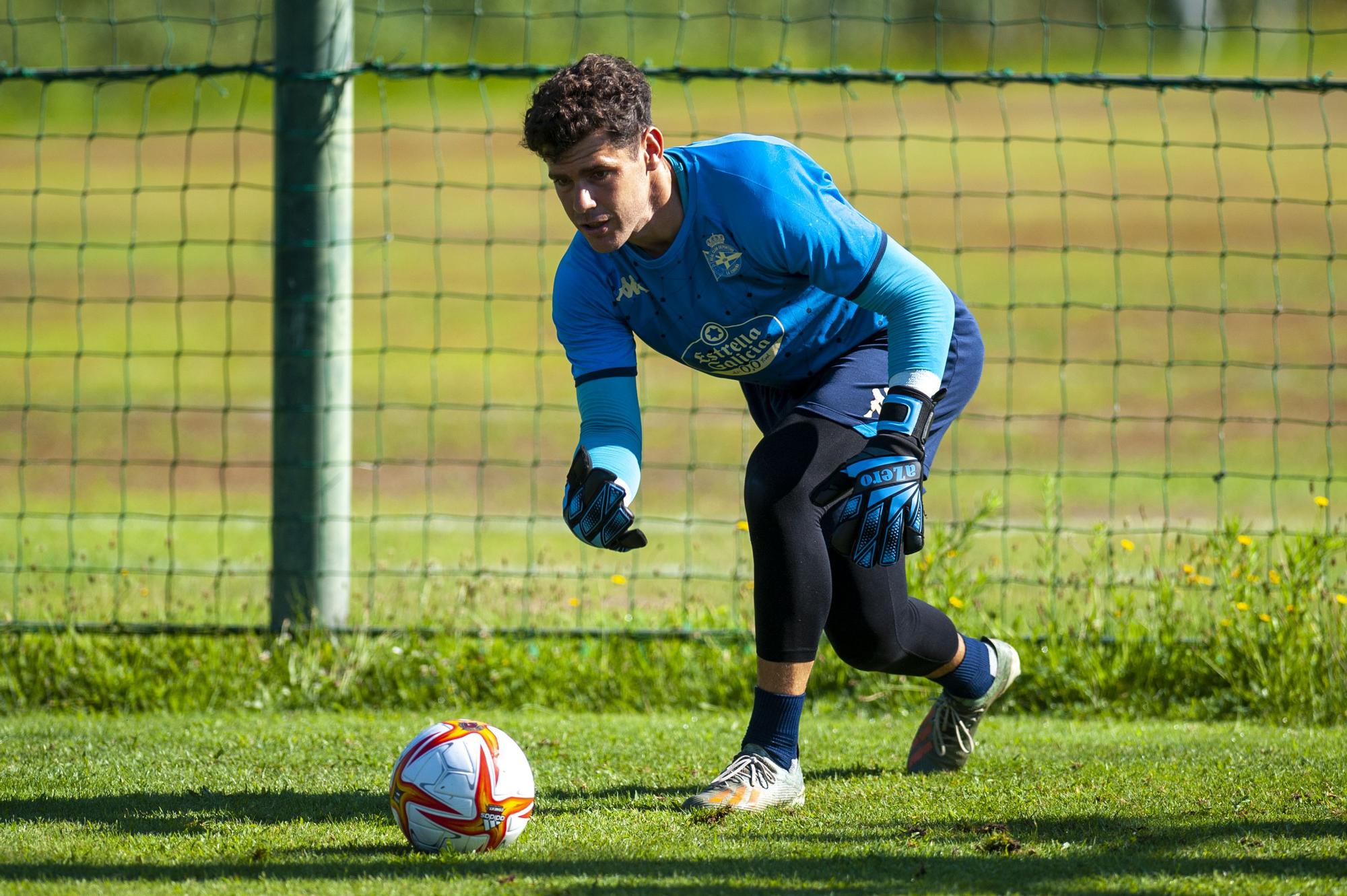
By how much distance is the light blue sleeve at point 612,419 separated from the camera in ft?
11.7

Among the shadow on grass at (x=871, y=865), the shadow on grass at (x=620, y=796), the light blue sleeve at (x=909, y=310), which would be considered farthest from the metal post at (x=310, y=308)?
the light blue sleeve at (x=909, y=310)

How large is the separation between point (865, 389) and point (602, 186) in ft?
2.98

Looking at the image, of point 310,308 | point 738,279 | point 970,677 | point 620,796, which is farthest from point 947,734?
point 310,308

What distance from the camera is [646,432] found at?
12688mm

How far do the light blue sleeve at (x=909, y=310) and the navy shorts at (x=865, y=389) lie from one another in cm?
17

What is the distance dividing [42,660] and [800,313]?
126 inches

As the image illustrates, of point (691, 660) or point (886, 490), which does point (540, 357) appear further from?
point (886, 490)

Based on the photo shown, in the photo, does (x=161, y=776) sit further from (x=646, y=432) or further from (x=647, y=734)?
(x=646, y=432)

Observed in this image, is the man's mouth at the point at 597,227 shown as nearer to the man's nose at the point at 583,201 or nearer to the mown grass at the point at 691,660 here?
the man's nose at the point at 583,201

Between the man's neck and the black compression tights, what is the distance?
575mm

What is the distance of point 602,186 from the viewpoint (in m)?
3.26

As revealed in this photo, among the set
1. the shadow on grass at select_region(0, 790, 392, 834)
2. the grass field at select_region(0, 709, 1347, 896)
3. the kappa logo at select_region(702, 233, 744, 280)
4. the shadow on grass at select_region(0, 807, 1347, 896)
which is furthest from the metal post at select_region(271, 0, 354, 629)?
the kappa logo at select_region(702, 233, 744, 280)

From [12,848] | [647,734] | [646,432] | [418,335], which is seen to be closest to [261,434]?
[646,432]

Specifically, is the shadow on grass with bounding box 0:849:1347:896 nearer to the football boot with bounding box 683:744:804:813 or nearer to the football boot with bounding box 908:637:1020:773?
the football boot with bounding box 683:744:804:813
